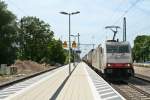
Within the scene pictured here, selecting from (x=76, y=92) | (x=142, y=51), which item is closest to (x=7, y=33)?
(x=76, y=92)

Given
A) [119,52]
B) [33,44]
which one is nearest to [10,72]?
[119,52]

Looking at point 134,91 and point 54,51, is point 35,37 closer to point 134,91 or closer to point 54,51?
point 54,51

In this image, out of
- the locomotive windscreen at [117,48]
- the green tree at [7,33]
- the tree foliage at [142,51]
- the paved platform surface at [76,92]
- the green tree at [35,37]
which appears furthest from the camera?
the tree foliage at [142,51]

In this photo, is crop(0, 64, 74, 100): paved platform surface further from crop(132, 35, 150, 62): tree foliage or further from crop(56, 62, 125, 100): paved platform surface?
crop(132, 35, 150, 62): tree foliage

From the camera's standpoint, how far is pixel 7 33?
61.3 m

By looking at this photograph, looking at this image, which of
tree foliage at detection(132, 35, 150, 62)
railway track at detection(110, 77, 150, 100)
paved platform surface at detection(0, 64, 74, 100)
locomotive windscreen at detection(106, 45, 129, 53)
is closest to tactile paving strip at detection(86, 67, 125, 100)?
railway track at detection(110, 77, 150, 100)

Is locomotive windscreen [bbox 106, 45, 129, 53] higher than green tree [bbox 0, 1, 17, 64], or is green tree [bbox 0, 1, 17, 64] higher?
green tree [bbox 0, 1, 17, 64]

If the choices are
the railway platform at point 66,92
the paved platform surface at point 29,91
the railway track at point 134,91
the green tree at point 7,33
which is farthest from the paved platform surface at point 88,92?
the green tree at point 7,33

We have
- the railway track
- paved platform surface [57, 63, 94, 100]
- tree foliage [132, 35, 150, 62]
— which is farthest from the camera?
tree foliage [132, 35, 150, 62]

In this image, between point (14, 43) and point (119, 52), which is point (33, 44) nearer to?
point (14, 43)

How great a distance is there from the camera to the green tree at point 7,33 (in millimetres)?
58281

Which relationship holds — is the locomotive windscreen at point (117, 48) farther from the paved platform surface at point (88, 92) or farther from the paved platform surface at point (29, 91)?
the paved platform surface at point (29, 91)

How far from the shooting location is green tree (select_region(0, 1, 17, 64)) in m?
58.3

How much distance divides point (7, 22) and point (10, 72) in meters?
12.2
